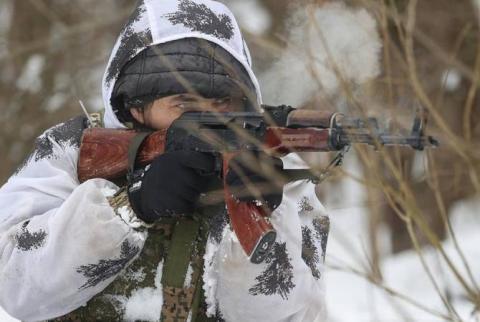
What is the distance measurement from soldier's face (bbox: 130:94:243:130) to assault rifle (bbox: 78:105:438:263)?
92 mm

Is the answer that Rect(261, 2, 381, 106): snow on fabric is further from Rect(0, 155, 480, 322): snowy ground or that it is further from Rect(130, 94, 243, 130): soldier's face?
Rect(0, 155, 480, 322): snowy ground

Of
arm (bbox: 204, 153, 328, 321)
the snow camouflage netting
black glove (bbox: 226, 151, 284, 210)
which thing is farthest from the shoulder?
black glove (bbox: 226, 151, 284, 210)

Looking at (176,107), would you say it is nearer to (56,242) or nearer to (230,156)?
(230,156)

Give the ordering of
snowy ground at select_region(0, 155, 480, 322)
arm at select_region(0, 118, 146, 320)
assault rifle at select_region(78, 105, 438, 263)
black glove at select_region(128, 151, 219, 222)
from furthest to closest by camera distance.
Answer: snowy ground at select_region(0, 155, 480, 322) → arm at select_region(0, 118, 146, 320) → black glove at select_region(128, 151, 219, 222) → assault rifle at select_region(78, 105, 438, 263)

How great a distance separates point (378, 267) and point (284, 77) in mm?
1855

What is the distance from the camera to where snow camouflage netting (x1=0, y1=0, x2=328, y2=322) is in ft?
8.31

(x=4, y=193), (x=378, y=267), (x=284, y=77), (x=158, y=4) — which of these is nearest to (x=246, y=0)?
(x=284, y=77)

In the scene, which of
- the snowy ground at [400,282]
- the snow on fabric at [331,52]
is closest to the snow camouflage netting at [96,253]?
the snow on fabric at [331,52]

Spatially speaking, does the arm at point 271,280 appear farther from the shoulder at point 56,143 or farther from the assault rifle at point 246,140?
the shoulder at point 56,143

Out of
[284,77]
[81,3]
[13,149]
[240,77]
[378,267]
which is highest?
[81,3]

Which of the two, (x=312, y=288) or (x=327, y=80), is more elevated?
(x=327, y=80)

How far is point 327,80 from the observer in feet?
11.4

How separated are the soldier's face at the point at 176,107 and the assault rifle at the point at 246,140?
0.30 ft

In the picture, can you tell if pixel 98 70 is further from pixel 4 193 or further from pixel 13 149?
pixel 4 193
